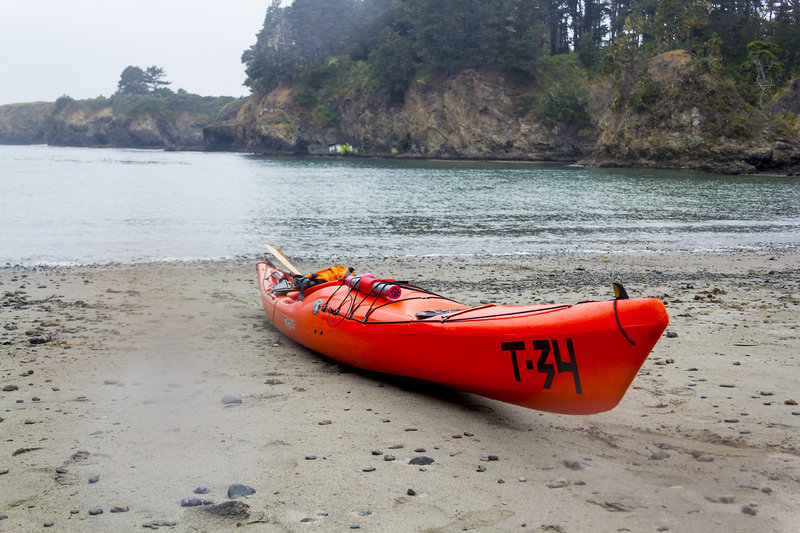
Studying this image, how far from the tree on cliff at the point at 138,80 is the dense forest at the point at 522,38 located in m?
66.2

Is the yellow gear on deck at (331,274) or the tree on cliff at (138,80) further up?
the tree on cliff at (138,80)

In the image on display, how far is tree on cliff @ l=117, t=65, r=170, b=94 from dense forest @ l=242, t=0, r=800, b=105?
217 ft

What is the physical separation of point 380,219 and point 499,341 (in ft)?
48.5

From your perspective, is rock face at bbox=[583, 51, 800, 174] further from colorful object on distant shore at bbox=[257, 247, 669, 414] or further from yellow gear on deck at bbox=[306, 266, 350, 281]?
colorful object on distant shore at bbox=[257, 247, 669, 414]

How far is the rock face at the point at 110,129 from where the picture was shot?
383 ft

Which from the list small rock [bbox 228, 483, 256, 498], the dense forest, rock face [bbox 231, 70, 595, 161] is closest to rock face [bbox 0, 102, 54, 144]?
the dense forest

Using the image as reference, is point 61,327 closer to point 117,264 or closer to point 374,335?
point 374,335

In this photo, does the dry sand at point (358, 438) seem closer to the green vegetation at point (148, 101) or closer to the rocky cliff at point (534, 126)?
the rocky cliff at point (534, 126)

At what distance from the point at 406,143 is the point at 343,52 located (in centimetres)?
1873

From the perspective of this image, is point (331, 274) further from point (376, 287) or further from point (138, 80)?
point (138, 80)

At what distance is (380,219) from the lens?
1900cm

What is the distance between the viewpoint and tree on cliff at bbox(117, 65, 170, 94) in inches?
5507

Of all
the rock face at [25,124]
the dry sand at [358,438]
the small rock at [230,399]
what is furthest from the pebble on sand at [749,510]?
the rock face at [25,124]

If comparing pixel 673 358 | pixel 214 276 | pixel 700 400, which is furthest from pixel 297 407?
pixel 214 276
